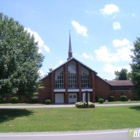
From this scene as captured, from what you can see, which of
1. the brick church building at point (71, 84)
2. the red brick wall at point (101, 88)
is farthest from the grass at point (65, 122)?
the red brick wall at point (101, 88)

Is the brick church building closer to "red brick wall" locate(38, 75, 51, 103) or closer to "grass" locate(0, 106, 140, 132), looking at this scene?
"red brick wall" locate(38, 75, 51, 103)

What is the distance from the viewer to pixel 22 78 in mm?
18125

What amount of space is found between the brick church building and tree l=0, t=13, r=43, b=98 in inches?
769

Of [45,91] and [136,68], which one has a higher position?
[136,68]

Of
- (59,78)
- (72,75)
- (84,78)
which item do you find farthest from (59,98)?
(84,78)

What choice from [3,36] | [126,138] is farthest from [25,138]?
[3,36]

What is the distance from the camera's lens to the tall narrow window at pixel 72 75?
44641 mm

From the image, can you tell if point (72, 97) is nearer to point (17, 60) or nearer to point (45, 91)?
point (45, 91)

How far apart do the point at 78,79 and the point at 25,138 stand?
116ft

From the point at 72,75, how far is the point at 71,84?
2.07 metres

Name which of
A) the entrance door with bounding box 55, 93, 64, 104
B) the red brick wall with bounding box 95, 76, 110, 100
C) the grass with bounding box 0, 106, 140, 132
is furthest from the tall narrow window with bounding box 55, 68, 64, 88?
the grass with bounding box 0, 106, 140, 132

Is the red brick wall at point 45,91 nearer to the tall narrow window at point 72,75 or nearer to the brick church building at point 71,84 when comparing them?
the brick church building at point 71,84

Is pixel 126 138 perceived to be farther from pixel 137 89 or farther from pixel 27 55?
pixel 137 89

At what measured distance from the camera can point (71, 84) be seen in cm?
4462
